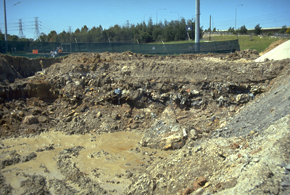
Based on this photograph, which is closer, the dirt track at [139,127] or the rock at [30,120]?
the dirt track at [139,127]

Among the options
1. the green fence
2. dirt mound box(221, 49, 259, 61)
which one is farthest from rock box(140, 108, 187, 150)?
the green fence

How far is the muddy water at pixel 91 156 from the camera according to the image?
5.63m

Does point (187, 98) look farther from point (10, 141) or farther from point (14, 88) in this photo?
point (14, 88)

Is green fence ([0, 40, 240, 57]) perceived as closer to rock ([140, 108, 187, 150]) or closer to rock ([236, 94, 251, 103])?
rock ([236, 94, 251, 103])

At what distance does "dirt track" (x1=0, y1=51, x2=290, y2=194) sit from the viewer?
452 centimetres

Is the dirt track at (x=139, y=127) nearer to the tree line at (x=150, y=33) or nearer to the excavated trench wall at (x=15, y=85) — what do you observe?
the excavated trench wall at (x=15, y=85)

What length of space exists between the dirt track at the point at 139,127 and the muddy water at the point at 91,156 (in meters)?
0.03

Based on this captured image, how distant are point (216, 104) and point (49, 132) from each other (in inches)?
263

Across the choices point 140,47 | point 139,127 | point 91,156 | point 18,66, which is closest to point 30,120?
point 91,156

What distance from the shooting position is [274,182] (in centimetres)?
→ 322

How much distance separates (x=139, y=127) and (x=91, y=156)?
8.66 feet

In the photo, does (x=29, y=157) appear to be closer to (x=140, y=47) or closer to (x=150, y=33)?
(x=140, y=47)

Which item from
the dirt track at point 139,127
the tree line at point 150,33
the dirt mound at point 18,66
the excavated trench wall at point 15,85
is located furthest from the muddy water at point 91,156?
the tree line at point 150,33

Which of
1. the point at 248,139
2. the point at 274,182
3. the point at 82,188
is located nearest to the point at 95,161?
the point at 82,188
